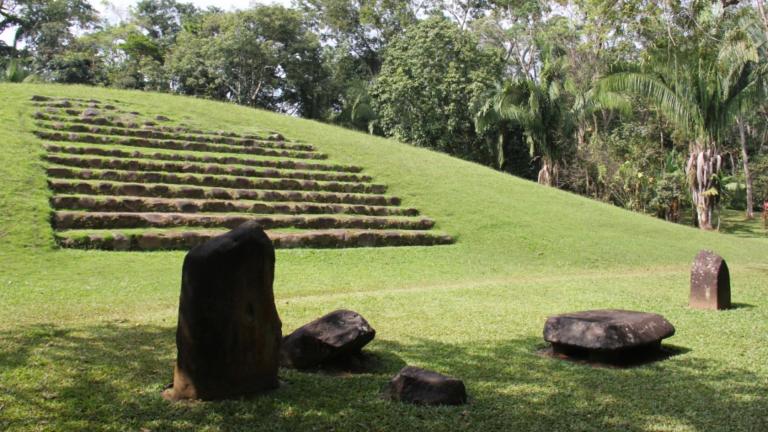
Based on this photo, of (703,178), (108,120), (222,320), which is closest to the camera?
(222,320)

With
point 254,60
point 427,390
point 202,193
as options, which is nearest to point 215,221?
point 202,193

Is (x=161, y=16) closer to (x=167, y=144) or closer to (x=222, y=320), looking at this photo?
(x=167, y=144)

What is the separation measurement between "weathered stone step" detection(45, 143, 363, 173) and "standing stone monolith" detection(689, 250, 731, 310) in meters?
11.5

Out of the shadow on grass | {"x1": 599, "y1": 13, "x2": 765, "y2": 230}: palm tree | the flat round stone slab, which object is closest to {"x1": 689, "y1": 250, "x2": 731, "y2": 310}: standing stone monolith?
the flat round stone slab

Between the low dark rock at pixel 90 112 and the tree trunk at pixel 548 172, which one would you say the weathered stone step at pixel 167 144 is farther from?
the tree trunk at pixel 548 172

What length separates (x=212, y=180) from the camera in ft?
48.8

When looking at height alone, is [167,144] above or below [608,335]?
above

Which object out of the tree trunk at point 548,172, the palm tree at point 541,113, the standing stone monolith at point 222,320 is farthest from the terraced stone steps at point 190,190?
the tree trunk at point 548,172

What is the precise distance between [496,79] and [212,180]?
57.7ft

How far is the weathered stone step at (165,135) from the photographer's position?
16969mm

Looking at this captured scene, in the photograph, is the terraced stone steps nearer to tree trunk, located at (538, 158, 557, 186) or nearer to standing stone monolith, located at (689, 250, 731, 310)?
standing stone monolith, located at (689, 250, 731, 310)

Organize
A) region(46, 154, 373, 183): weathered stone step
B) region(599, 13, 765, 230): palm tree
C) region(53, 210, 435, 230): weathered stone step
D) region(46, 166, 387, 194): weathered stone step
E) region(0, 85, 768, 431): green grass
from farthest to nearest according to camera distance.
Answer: region(599, 13, 765, 230): palm tree, region(46, 154, 373, 183): weathered stone step, region(46, 166, 387, 194): weathered stone step, region(53, 210, 435, 230): weathered stone step, region(0, 85, 768, 431): green grass

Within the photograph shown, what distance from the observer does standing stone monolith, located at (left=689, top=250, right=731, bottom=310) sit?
26.9 feet

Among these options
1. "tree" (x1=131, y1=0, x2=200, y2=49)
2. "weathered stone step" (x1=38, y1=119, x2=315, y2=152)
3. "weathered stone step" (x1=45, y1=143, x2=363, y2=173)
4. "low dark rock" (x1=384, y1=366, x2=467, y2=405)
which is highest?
"tree" (x1=131, y1=0, x2=200, y2=49)
